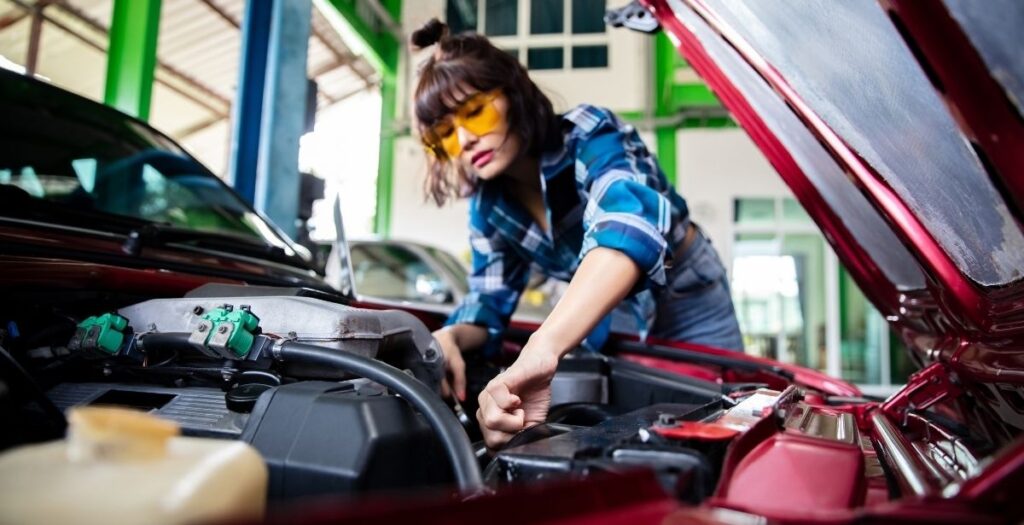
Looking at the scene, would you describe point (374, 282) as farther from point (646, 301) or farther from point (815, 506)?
point (815, 506)

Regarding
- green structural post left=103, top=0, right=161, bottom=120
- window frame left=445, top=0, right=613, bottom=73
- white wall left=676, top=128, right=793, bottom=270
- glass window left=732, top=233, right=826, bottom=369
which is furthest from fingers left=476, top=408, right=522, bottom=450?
window frame left=445, top=0, right=613, bottom=73

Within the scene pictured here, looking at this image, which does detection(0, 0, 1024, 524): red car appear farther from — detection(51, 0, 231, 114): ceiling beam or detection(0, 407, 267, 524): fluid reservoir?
detection(51, 0, 231, 114): ceiling beam

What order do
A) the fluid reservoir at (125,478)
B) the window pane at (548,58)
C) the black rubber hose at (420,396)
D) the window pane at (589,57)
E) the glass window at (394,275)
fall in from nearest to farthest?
the fluid reservoir at (125,478), the black rubber hose at (420,396), the glass window at (394,275), the window pane at (589,57), the window pane at (548,58)

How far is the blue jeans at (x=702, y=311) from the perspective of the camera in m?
1.84

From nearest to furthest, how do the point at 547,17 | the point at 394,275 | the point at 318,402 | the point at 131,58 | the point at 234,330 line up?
the point at 318,402, the point at 234,330, the point at 131,58, the point at 394,275, the point at 547,17

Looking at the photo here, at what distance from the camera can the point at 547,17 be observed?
8484 millimetres

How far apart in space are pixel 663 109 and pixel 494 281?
683cm

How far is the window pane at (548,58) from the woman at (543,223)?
23.0 feet

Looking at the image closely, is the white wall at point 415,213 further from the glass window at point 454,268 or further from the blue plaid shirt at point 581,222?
the blue plaid shirt at point 581,222

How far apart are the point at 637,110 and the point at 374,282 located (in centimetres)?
468

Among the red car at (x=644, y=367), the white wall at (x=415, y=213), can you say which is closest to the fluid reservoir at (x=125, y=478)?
the red car at (x=644, y=367)

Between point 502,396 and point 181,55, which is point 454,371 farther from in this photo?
point 181,55

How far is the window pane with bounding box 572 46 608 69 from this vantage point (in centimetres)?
832

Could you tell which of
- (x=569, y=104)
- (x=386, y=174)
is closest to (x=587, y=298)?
(x=569, y=104)
